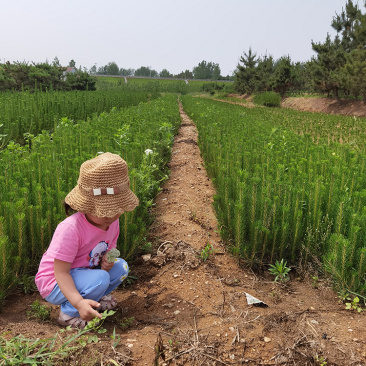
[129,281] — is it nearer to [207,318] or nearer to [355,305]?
[207,318]

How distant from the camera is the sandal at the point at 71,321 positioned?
2.21m

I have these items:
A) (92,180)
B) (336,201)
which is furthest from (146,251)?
(336,201)

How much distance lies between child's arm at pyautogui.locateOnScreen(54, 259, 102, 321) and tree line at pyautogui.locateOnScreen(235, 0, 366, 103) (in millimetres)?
23975

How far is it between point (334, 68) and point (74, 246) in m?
30.0

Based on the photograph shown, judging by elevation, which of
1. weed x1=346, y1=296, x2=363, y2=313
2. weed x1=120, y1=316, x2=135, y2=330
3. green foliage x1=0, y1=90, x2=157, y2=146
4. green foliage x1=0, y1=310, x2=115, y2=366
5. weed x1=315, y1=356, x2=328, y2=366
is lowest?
weed x1=346, y1=296, x2=363, y2=313

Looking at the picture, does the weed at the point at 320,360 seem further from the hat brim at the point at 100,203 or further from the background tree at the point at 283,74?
the background tree at the point at 283,74

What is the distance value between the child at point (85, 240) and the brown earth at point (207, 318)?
0.63ft

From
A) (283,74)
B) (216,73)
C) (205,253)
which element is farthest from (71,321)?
(216,73)

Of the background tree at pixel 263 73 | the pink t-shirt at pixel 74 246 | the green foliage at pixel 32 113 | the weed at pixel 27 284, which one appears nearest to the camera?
the pink t-shirt at pixel 74 246

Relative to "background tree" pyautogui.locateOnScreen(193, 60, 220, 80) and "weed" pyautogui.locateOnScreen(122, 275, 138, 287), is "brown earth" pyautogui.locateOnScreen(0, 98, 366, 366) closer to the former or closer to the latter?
"weed" pyautogui.locateOnScreen(122, 275, 138, 287)

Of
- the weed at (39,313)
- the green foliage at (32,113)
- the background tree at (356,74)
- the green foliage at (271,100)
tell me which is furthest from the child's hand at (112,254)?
the green foliage at (271,100)

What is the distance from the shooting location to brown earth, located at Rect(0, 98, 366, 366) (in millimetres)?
1882

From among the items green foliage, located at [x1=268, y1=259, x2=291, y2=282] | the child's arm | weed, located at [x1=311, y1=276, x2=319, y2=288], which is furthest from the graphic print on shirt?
weed, located at [x1=311, y1=276, x2=319, y2=288]

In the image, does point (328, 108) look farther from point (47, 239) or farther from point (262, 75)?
point (47, 239)
